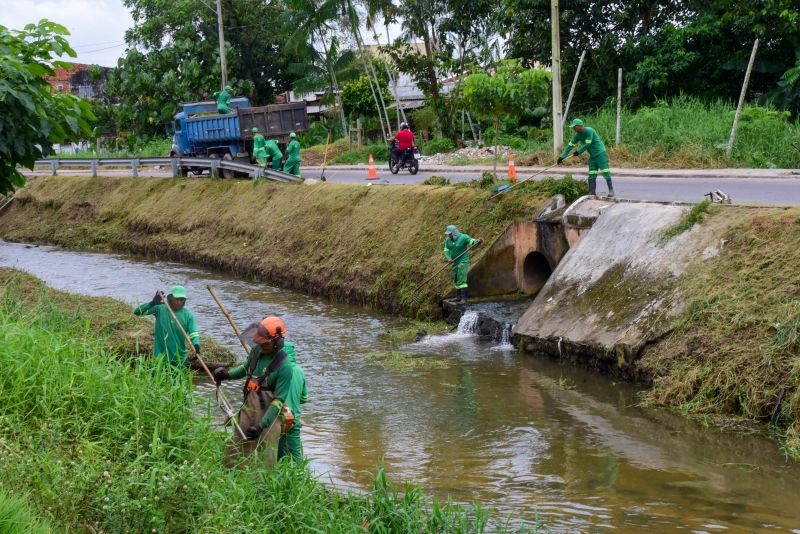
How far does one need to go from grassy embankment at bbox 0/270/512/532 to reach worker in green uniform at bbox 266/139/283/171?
60.7 ft

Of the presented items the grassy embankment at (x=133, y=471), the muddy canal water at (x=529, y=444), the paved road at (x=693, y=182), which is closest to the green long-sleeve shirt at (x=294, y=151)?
the paved road at (x=693, y=182)

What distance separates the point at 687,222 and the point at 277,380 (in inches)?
303

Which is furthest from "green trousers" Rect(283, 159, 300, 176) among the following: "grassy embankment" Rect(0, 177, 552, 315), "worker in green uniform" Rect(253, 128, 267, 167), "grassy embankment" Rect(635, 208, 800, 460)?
"grassy embankment" Rect(635, 208, 800, 460)

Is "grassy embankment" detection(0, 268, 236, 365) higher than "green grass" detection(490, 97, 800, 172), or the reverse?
"green grass" detection(490, 97, 800, 172)

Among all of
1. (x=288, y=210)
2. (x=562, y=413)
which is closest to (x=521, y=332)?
(x=562, y=413)

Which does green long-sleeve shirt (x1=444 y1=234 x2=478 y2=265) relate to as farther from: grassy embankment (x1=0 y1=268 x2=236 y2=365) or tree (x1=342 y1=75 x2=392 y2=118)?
tree (x1=342 y1=75 x2=392 y2=118)

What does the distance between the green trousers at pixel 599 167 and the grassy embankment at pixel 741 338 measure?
383 centimetres

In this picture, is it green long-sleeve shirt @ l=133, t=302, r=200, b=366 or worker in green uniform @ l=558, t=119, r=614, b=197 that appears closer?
green long-sleeve shirt @ l=133, t=302, r=200, b=366

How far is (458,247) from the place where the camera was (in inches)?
621

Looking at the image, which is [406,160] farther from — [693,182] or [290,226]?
[693,182]

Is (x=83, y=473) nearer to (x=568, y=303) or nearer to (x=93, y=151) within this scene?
(x=568, y=303)

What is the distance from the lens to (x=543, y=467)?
9117mm

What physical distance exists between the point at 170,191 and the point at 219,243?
17.7 ft

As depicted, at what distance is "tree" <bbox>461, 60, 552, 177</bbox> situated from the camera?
18.0 metres
